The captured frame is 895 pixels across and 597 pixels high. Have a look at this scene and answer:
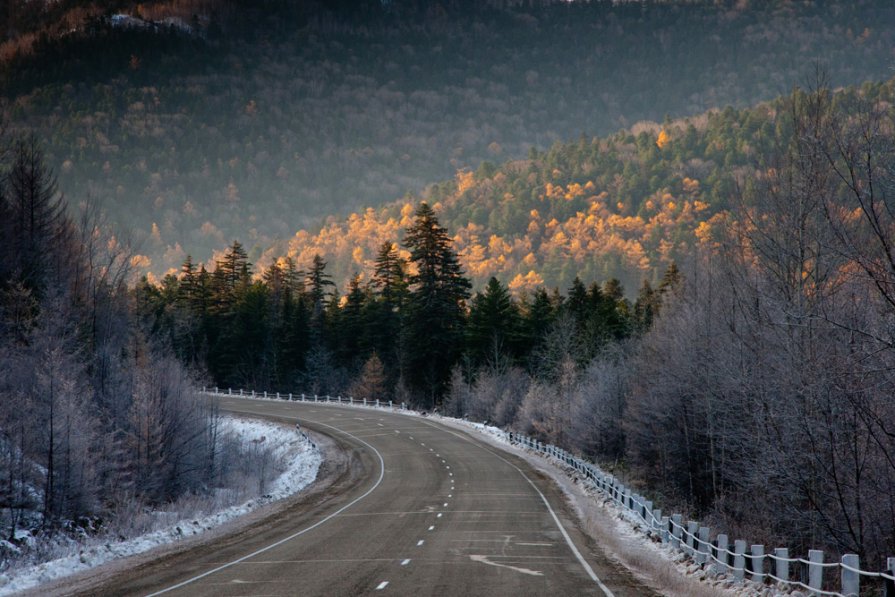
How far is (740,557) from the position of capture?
1658cm

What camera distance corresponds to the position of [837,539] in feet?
62.9

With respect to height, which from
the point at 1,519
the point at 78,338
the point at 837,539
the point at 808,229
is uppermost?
the point at 808,229

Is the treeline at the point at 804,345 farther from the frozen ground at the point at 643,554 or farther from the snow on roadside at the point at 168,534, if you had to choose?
the snow on roadside at the point at 168,534

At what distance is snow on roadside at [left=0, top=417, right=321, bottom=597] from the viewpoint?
727 inches

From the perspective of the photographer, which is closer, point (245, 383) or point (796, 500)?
point (796, 500)

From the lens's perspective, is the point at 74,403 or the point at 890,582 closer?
the point at 890,582

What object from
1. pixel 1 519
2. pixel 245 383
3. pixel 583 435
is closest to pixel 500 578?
pixel 1 519

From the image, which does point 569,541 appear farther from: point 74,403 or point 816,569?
point 74,403

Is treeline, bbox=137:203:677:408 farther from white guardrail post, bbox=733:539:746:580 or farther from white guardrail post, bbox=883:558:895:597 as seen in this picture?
white guardrail post, bbox=883:558:895:597

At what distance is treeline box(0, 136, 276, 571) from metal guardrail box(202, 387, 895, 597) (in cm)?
1656

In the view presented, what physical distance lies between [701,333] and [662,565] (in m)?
16.6

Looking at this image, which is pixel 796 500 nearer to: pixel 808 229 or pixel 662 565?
pixel 662 565

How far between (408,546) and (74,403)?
15.4 m

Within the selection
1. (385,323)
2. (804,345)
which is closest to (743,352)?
(804,345)
